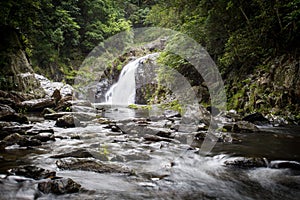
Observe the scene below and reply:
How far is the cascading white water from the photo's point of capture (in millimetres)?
19337

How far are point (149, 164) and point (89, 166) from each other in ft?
3.18

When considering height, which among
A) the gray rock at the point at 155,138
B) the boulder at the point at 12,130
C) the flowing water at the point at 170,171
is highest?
the boulder at the point at 12,130

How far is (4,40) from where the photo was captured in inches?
472

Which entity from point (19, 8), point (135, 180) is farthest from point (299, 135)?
point (19, 8)

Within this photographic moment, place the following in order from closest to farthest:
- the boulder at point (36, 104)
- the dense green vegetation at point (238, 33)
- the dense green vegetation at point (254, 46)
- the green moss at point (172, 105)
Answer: the dense green vegetation at point (254, 46)
the dense green vegetation at point (238, 33)
the boulder at point (36, 104)
the green moss at point (172, 105)

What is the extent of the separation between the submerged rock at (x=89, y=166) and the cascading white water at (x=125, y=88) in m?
15.2

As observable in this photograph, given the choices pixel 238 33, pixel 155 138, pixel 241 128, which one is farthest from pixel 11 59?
pixel 241 128

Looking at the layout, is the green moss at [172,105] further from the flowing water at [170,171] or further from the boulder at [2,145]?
the boulder at [2,145]

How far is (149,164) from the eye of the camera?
3.96 m

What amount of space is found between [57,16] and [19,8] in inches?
460

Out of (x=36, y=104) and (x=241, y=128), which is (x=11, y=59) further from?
(x=241, y=128)

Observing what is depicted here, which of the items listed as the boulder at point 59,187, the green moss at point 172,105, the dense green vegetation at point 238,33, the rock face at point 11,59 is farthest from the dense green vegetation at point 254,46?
the rock face at point 11,59

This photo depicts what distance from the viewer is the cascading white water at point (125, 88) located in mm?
19337

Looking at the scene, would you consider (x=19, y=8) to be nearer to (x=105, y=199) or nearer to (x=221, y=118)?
(x=221, y=118)
